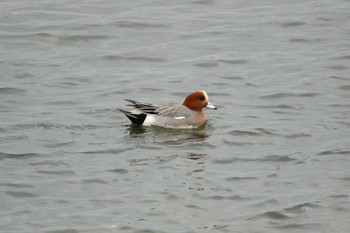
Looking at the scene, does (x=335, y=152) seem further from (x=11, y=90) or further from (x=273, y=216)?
(x=11, y=90)

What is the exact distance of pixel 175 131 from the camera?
1240cm

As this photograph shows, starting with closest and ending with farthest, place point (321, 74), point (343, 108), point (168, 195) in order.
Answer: point (168, 195)
point (343, 108)
point (321, 74)

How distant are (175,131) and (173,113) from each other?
0.85ft

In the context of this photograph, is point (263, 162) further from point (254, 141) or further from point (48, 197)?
point (48, 197)

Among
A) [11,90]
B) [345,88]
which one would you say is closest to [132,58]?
[11,90]

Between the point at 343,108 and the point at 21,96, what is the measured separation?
490cm

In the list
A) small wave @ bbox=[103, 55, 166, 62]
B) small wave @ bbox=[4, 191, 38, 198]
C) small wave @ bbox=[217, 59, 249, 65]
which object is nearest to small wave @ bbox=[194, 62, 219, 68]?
small wave @ bbox=[217, 59, 249, 65]

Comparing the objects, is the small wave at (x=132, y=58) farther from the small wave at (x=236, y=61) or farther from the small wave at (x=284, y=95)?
the small wave at (x=284, y=95)

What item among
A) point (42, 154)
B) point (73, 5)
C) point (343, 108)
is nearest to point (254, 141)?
point (343, 108)

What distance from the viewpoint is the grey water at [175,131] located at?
9.33m

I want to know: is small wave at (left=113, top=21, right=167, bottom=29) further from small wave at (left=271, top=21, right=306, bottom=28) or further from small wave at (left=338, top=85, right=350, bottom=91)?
small wave at (left=338, top=85, right=350, bottom=91)

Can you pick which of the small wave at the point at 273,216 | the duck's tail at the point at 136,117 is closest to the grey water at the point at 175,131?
the small wave at the point at 273,216

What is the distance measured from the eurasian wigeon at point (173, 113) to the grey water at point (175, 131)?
0.50 feet

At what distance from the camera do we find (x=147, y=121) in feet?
40.4
